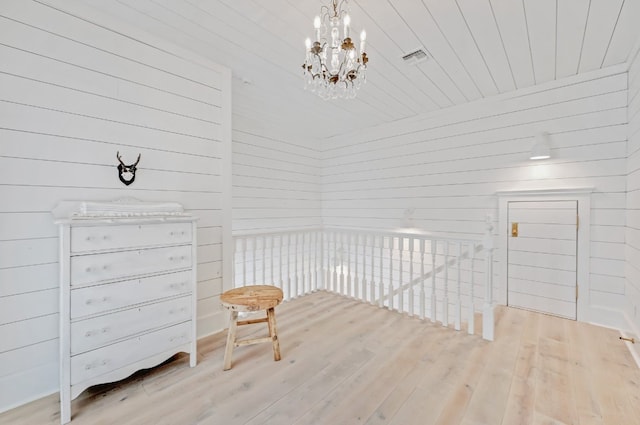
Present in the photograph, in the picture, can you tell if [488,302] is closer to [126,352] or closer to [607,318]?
[607,318]

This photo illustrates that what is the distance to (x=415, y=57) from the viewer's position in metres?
2.48

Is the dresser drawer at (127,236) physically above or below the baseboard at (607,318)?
above

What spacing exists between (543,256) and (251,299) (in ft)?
10.7

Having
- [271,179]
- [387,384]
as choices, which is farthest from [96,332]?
[271,179]

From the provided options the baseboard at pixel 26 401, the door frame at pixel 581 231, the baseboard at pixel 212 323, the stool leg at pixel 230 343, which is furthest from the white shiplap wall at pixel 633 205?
the baseboard at pixel 26 401

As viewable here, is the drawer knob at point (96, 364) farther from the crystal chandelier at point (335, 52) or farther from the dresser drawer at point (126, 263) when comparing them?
the crystal chandelier at point (335, 52)

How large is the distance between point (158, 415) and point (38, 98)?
215 cm

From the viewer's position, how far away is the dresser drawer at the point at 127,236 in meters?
1.62

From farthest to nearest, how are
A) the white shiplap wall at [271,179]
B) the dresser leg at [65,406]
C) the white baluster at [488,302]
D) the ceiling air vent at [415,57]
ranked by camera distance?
the white shiplap wall at [271,179]
the white baluster at [488,302]
the ceiling air vent at [415,57]
the dresser leg at [65,406]

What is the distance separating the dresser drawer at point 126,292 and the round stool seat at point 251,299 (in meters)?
0.31

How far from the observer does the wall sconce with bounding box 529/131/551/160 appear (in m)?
2.93

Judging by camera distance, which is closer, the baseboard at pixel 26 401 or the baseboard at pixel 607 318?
the baseboard at pixel 26 401

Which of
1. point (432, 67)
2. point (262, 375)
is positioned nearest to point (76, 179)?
point (262, 375)

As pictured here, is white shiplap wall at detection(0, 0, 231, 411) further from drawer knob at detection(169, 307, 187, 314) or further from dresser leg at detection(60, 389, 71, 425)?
drawer knob at detection(169, 307, 187, 314)
